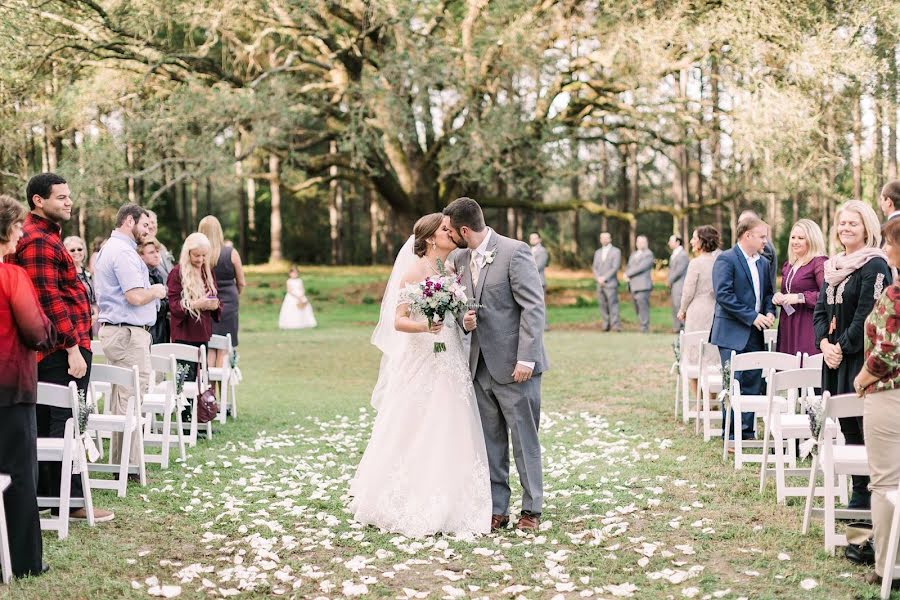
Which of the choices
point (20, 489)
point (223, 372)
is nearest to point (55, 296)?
point (20, 489)

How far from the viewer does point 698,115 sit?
875 inches

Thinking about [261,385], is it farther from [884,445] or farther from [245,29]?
[245,29]

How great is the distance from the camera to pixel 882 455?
4.79 metres

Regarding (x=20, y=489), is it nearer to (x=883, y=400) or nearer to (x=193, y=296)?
(x=883, y=400)

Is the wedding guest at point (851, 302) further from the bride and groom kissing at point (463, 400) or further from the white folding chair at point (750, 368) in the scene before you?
the bride and groom kissing at point (463, 400)

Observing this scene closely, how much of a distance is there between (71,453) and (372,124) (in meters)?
17.0

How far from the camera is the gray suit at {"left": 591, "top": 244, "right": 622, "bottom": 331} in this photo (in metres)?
21.9

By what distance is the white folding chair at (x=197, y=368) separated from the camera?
9164 mm

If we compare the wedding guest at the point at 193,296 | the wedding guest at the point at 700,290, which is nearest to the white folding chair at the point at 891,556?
the wedding guest at the point at 700,290

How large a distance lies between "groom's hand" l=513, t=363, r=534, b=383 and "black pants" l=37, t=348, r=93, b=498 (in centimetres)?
302

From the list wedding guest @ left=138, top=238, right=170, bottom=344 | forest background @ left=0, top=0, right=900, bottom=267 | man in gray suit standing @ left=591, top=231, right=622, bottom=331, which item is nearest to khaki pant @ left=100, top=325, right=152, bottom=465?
wedding guest @ left=138, top=238, right=170, bottom=344

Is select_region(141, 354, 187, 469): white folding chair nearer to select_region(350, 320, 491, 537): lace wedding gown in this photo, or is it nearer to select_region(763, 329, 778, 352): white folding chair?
select_region(350, 320, 491, 537): lace wedding gown

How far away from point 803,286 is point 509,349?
12.4 ft

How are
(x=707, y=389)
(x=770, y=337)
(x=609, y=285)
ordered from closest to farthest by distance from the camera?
(x=707, y=389) < (x=770, y=337) < (x=609, y=285)
